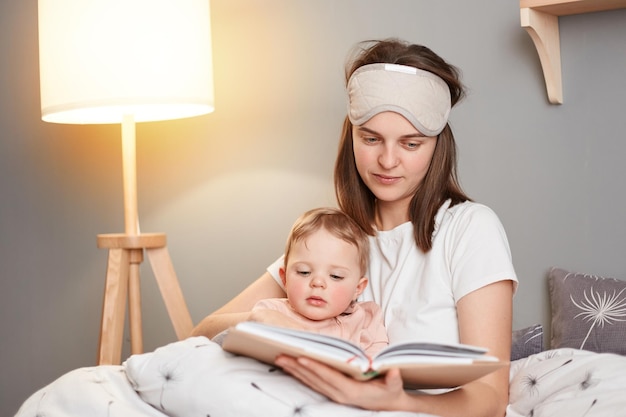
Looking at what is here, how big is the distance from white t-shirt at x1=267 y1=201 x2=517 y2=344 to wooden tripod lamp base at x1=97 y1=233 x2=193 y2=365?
2.74ft

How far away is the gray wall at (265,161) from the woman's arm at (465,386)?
0.64 meters

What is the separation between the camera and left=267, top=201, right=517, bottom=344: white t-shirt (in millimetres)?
1684

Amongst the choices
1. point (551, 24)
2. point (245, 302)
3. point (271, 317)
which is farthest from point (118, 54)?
point (551, 24)

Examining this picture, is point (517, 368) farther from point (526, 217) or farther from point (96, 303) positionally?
point (96, 303)

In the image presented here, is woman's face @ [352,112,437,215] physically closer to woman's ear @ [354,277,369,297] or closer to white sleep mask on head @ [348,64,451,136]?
white sleep mask on head @ [348,64,451,136]

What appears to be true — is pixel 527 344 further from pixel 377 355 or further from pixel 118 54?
pixel 118 54

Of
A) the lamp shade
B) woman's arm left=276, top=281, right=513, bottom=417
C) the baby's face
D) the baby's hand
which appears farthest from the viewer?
the lamp shade

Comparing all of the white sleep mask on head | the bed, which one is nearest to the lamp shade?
the white sleep mask on head

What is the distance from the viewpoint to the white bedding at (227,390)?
Result: 1.36 meters

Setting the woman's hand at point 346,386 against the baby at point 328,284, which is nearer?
the woman's hand at point 346,386

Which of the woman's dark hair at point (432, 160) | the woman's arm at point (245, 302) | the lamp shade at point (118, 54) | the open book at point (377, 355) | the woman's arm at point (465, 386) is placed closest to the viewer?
the open book at point (377, 355)

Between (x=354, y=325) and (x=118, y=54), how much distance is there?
107 cm

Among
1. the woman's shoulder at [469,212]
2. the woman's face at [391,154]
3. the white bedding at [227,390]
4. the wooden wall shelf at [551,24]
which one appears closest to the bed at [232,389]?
the white bedding at [227,390]

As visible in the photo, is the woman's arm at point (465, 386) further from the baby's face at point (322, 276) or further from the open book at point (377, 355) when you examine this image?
the baby's face at point (322, 276)
